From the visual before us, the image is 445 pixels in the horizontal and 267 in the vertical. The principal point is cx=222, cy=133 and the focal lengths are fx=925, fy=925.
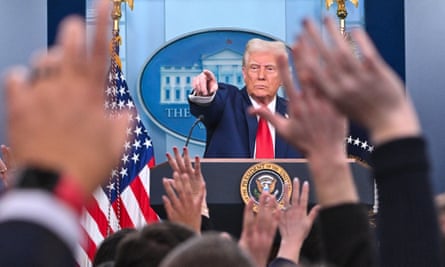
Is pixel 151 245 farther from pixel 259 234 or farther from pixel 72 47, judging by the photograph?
pixel 72 47

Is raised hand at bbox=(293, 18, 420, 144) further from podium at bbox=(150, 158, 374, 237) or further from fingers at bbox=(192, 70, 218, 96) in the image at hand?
fingers at bbox=(192, 70, 218, 96)

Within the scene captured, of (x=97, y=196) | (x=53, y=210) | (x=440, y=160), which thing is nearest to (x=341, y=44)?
(x=53, y=210)

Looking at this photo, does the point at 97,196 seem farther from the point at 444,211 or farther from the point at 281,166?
the point at 444,211

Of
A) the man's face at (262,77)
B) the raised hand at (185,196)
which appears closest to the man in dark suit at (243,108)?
the man's face at (262,77)

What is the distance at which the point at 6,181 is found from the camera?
3.17m

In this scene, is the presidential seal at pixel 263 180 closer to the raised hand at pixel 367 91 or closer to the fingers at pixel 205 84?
the fingers at pixel 205 84

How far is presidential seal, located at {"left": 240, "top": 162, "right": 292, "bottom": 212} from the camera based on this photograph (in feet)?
12.3

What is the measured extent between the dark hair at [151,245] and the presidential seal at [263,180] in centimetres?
197

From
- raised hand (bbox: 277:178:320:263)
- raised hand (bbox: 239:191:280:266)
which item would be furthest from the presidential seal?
raised hand (bbox: 239:191:280:266)

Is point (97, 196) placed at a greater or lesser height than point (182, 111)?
lesser

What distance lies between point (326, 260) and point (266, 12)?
19.1 ft

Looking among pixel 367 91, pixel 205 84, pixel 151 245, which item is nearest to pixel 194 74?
pixel 205 84

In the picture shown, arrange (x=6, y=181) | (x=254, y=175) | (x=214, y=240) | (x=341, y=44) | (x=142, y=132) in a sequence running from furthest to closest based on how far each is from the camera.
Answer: (x=142, y=132) → (x=254, y=175) → (x=6, y=181) → (x=214, y=240) → (x=341, y=44)

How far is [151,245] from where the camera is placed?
1.76 metres
